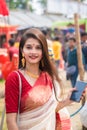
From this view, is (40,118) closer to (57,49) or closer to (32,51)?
(32,51)

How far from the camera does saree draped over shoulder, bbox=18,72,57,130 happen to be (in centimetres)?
286

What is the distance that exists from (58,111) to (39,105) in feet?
1.03

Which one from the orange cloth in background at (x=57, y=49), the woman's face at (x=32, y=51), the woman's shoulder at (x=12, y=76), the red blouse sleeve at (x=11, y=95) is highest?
the woman's face at (x=32, y=51)

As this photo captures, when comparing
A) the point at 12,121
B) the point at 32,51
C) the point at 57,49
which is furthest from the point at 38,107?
the point at 57,49

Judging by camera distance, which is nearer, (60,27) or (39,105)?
(39,105)

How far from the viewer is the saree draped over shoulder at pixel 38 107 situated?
2.86m

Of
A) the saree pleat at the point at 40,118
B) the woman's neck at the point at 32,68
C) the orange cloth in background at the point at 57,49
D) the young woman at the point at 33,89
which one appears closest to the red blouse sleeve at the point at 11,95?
the young woman at the point at 33,89

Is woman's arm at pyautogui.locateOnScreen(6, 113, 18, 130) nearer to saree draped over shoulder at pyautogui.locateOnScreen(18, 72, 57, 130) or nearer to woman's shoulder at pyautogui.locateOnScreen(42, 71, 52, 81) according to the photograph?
saree draped over shoulder at pyautogui.locateOnScreen(18, 72, 57, 130)

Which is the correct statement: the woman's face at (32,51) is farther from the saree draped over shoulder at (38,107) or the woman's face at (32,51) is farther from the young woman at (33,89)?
the saree draped over shoulder at (38,107)

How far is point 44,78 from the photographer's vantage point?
2.98m

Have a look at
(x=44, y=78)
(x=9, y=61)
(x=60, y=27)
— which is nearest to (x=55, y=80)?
(x=44, y=78)

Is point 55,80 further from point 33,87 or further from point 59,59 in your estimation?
point 59,59

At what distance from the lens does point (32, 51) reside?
2955 mm

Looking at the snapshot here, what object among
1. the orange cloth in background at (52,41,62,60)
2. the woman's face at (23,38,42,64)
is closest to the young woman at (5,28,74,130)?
the woman's face at (23,38,42,64)
